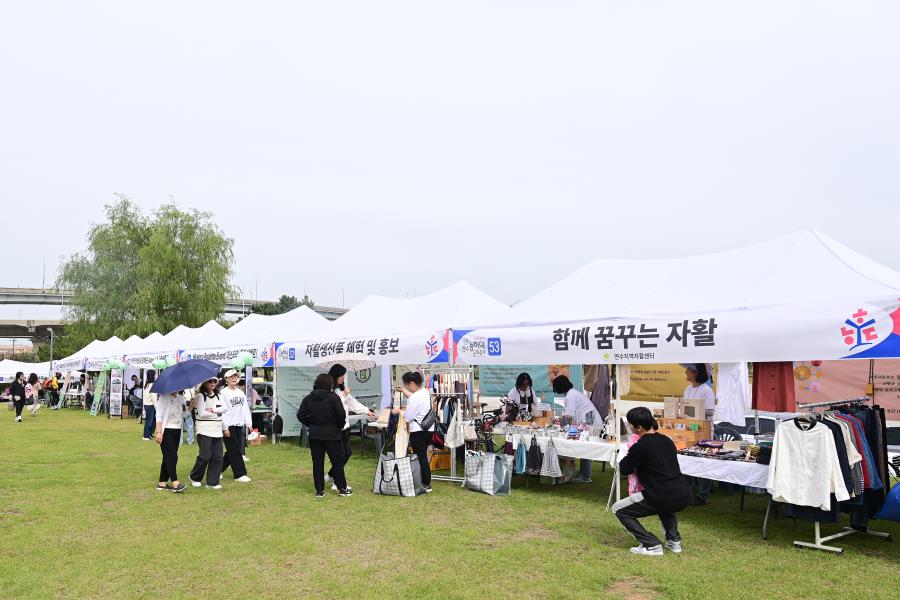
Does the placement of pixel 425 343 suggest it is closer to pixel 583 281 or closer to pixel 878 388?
pixel 583 281

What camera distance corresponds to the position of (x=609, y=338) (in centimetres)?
758

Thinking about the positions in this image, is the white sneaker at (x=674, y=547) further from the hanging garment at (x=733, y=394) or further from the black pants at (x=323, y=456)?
the hanging garment at (x=733, y=394)

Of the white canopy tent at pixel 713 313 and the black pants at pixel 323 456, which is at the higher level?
the white canopy tent at pixel 713 313

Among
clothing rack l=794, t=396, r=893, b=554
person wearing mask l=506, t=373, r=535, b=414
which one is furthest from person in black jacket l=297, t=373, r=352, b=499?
clothing rack l=794, t=396, r=893, b=554

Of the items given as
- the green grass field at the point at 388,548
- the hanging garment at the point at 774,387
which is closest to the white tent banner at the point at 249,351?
the green grass field at the point at 388,548

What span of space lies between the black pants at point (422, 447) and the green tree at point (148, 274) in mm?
25545

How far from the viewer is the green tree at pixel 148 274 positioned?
31.6m

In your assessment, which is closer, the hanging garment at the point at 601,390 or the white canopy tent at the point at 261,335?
the hanging garment at the point at 601,390

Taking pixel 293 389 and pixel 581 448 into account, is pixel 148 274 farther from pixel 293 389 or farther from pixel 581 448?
pixel 581 448

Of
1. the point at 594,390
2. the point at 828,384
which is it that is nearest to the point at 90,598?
the point at 594,390

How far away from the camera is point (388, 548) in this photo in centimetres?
617

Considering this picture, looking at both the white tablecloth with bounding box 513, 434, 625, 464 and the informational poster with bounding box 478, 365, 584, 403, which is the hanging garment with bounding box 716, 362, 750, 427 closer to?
the informational poster with bounding box 478, 365, 584, 403

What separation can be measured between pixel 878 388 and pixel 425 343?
7.49 metres

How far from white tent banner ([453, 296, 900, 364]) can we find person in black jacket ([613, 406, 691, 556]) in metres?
1.27
